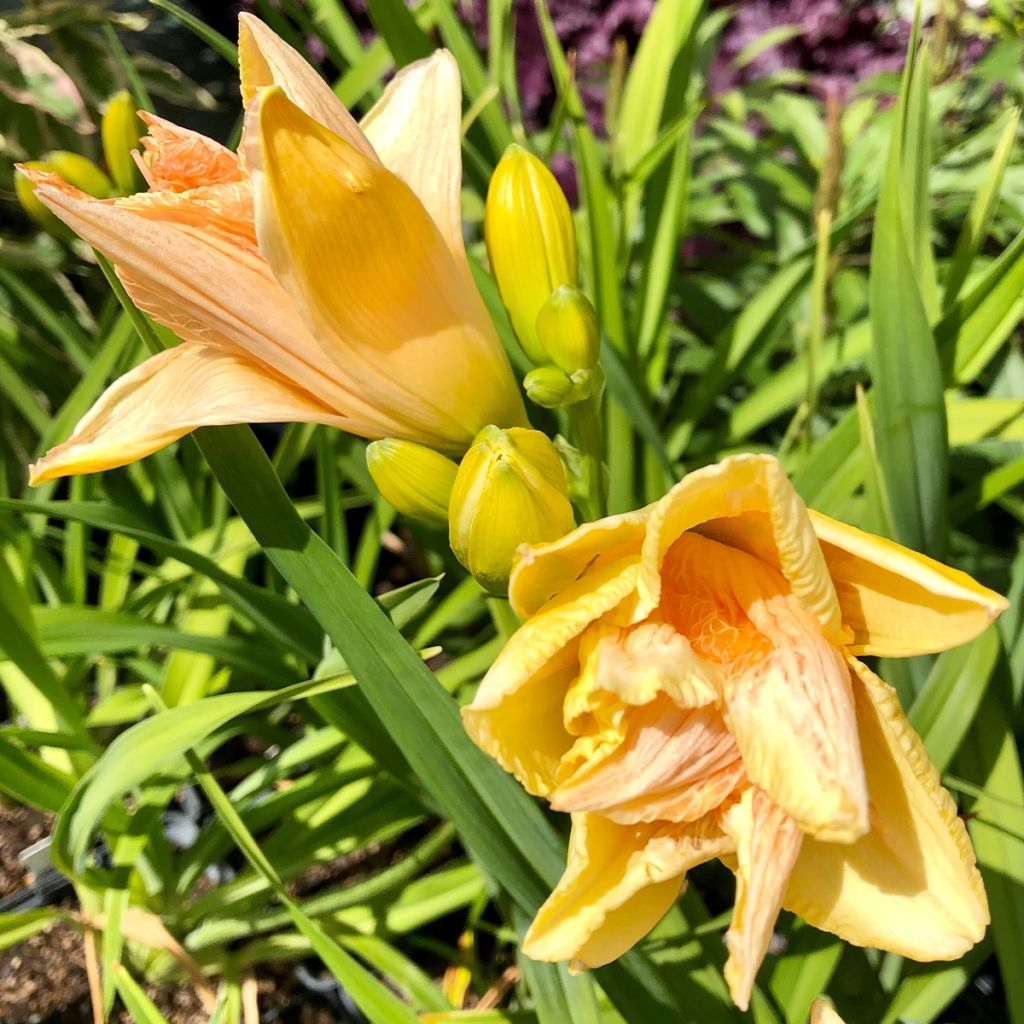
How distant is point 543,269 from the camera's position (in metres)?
0.50

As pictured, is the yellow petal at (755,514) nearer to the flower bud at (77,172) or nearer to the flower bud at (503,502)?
the flower bud at (503,502)

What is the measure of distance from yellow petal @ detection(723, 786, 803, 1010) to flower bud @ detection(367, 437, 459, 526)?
0.23 m

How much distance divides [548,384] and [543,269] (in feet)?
Result: 0.24

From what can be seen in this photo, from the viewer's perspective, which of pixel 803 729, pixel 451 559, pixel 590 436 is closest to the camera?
pixel 803 729

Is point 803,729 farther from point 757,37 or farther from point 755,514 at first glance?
point 757,37

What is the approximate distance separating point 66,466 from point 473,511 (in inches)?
8.8

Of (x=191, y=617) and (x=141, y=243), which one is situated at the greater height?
(x=141, y=243)

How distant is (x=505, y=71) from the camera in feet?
3.13

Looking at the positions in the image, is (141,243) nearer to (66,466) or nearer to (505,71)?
(66,466)

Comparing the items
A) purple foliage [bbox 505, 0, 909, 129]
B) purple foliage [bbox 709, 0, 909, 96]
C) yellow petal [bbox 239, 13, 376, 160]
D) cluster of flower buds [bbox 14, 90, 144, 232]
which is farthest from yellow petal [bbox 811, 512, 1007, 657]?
purple foliage [bbox 709, 0, 909, 96]

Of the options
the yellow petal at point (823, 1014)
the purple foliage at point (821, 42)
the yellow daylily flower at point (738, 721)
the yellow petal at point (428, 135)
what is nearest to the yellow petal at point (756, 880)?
the yellow daylily flower at point (738, 721)

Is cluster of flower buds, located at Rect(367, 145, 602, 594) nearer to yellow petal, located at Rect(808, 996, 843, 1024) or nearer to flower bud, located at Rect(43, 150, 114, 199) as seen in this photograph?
yellow petal, located at Rect(808, 996, 843, 1024)

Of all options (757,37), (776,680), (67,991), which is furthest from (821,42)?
(67,991)

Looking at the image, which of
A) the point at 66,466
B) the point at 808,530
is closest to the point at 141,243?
the point at 66,466
